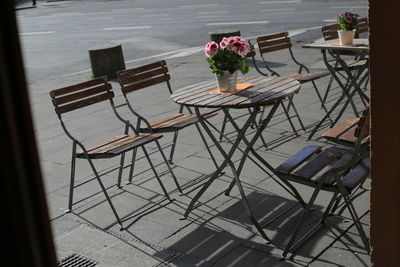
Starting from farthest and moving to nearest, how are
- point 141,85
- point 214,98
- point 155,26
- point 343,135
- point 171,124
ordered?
1. point 155,26
2. point 141,85
3. point 171,124
4. point 214,98
5. point 343,135

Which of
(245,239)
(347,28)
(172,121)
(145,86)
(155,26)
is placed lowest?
(245,239)

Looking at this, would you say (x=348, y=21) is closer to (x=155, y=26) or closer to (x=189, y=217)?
(x=189, y=217)

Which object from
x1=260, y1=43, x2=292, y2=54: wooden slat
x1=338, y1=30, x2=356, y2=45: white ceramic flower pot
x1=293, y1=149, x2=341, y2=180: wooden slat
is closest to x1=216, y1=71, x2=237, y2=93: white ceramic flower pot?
x1=293, y1=149, x2=341, y2=180: wooden slat

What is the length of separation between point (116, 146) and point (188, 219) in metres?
0.86

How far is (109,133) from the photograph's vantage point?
282 inches

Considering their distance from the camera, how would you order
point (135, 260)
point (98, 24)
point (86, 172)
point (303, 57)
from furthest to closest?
point (98, 24) → point (303, 57) → point (86, 172) → point (135, 260)

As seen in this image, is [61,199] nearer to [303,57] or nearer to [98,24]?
[303,57]

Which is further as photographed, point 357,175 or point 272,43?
point 272,43

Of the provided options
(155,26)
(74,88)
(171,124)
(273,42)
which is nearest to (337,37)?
(273,42)

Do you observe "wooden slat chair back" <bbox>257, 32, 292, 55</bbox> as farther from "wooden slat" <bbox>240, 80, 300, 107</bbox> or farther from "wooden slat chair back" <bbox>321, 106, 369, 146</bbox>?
"wooden slat chair back" <bbox>321, 106, 369, 146</bbox>

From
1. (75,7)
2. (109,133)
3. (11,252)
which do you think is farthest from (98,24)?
(11,252)

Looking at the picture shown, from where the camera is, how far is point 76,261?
13.1 ft

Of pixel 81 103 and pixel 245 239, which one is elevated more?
pixel 81 103

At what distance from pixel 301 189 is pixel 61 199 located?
6.96ft
